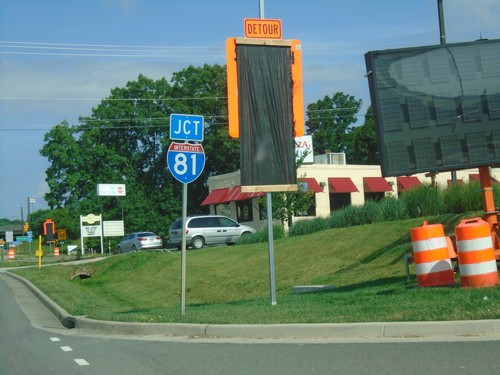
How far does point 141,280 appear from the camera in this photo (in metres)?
27.0

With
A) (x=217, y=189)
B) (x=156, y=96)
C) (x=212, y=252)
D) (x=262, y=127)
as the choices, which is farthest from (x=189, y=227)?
(x=156, y=96)

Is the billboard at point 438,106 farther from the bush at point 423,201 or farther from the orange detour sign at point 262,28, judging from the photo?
the bush at point 423,201

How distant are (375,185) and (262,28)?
3513cm

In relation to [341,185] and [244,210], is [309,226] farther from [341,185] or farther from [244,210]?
[244,210]

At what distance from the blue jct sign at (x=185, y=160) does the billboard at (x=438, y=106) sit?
3.30 meters

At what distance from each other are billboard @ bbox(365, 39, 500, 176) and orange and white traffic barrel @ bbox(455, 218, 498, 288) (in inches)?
63.0

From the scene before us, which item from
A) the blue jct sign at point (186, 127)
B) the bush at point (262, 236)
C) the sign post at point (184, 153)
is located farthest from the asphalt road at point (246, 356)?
the bush at point (262, 236)

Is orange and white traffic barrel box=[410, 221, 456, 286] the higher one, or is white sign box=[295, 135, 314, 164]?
white sign box=[295, 135, 314, 164]

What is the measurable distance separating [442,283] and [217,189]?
130 ft

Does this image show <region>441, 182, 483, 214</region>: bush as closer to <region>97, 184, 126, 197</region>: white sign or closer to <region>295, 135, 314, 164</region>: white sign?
<region>295, 135, 314, 164</region>: white sign

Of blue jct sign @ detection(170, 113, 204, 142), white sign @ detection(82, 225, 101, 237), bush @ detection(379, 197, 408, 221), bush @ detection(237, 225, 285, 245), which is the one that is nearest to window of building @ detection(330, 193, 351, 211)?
bush @ detection(237, 225, 285, 245)

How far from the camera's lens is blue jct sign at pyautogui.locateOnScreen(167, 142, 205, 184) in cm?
1167

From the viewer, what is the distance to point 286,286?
1766 cm

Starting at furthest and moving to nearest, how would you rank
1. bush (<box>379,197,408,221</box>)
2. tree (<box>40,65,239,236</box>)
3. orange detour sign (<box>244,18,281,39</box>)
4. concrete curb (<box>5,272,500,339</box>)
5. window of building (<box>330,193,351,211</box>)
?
tree (<box>40,65,239,236</box>)
window of building (<box>330,193,351,211</box>)
bush (<box>379,197,408,221</box>)
orange detour sign (<box>244,18,281,39</box>)
concrete curb (<box>5,272,500,339</box>)
